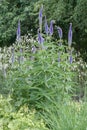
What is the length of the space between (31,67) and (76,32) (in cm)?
862

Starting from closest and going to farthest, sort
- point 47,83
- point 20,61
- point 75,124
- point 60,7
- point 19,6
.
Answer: point 75,124 < point 47,83 < point 20,61 < point 60,7 < point 19,6

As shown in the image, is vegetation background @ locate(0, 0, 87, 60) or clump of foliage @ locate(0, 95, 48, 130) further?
vegetation background @ locate(0, 0, 87, 60)

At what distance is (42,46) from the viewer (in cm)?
479

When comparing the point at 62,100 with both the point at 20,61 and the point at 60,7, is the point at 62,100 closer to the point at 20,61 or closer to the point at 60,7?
the point at 20,61

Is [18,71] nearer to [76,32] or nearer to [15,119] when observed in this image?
[15,119]

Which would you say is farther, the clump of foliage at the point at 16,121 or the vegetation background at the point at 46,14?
the vegetation background at the point at 46,14

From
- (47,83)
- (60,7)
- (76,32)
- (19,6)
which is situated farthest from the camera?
(19,6)

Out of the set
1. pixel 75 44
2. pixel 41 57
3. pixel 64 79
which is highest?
pixel 41 57

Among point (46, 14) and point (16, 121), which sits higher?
point (46, 14)

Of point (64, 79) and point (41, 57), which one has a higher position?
point (41, 57)

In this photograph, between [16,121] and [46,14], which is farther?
[46,14]

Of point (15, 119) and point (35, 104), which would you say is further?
point (35, 104)

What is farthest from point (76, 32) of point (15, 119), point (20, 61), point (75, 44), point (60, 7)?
point (15, 119)

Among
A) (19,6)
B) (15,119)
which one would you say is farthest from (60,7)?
(15,119)
